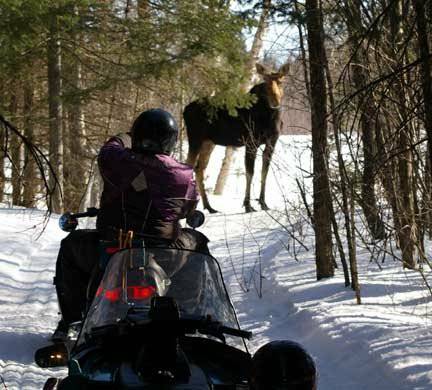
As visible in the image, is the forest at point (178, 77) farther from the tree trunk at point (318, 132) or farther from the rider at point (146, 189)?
the rider at point (146, 189)

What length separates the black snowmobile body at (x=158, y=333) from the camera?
10.8ft

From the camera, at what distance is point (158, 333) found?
3492 millimetres

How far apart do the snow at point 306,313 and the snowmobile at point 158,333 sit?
212 centimetres

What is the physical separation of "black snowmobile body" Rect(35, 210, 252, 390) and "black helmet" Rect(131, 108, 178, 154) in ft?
7.59

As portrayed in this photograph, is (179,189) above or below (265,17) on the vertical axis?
below

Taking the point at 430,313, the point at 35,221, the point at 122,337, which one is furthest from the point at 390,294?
the point at 35,221

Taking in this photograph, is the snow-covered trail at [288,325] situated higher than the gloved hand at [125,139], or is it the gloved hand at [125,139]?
the gloved hand at [125,139]

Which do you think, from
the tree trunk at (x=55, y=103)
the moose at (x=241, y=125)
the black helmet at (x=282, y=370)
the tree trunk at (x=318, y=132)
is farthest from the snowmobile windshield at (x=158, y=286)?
the tree trunk at (x=55, y=103)

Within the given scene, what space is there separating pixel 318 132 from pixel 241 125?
399 inches

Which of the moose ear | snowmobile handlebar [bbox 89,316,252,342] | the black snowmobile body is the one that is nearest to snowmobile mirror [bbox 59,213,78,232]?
the black snowmobile body

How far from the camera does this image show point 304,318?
8344mm

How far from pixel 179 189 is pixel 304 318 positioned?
2436mm

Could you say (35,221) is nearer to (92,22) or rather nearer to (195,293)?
(92,22)

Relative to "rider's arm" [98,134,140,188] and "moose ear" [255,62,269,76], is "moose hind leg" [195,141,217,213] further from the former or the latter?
"rider's arm" [98,134,140,188]
